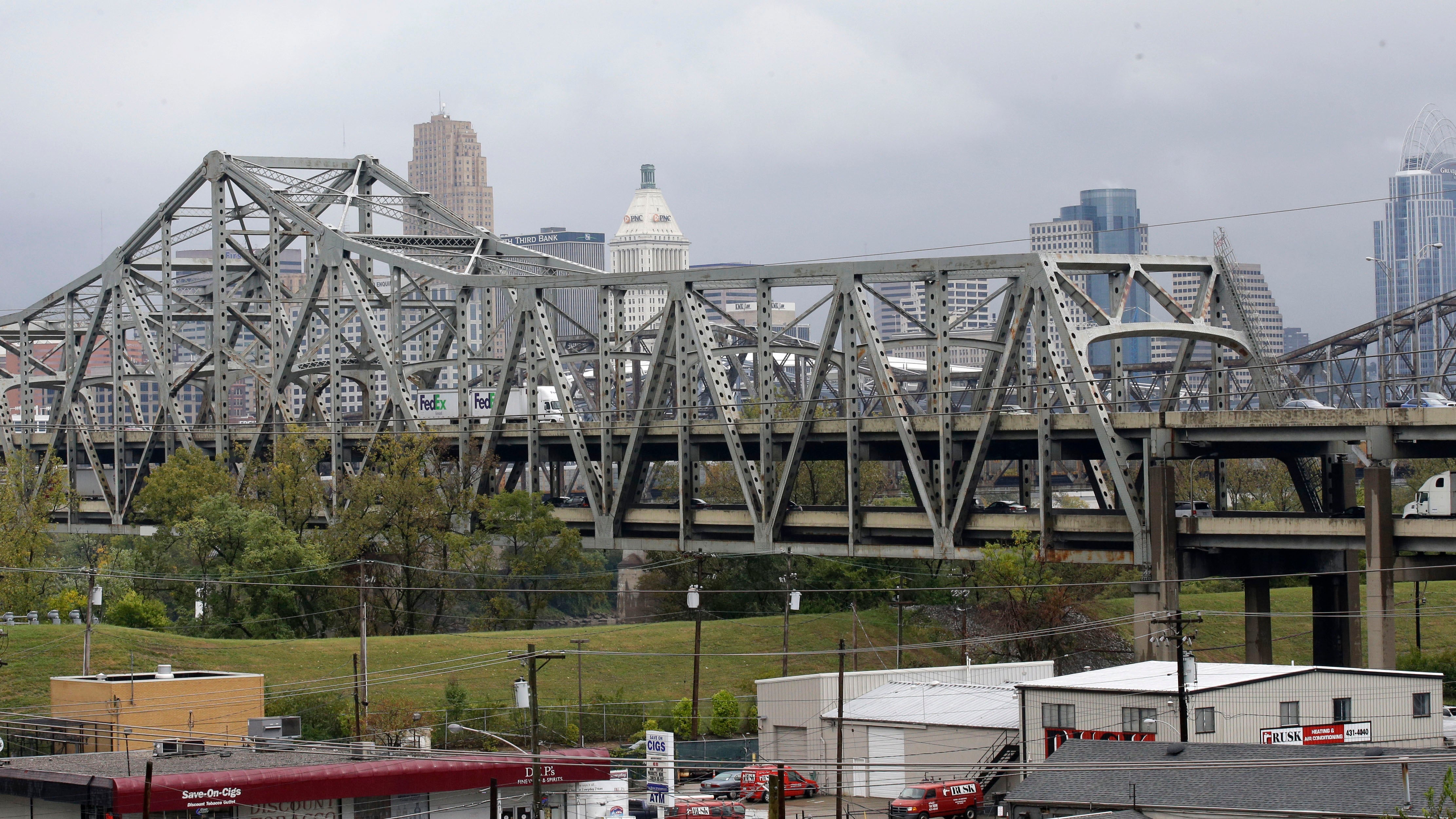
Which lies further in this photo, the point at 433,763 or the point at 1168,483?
the point at 1168,483

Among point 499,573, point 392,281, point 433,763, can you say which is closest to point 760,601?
point 499,573

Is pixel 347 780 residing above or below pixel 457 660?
above

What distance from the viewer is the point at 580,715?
61500 mm

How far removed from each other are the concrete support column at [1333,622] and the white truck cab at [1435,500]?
3.12 metres

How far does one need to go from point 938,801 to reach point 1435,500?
21.7m

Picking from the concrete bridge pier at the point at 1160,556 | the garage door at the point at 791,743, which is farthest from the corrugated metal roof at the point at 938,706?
the concrete bridge pier at the point at 1160,556

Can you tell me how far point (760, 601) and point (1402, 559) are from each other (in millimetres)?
45402

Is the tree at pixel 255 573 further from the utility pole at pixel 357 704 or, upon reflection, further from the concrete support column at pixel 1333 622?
the concrete support column at pixel 1333 622

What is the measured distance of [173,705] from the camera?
170 feet

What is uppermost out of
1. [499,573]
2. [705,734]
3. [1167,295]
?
[1167,295]

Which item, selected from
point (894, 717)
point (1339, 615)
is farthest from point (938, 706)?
point (1339, 615)

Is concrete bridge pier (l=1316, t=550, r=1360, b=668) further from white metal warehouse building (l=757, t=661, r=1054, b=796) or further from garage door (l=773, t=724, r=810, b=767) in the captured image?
garage door (l=773, t=724, r=810, b=767)

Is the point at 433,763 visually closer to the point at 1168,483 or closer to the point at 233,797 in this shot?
the point at 233,797

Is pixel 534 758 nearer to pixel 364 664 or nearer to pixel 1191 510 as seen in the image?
pixel 364 664
